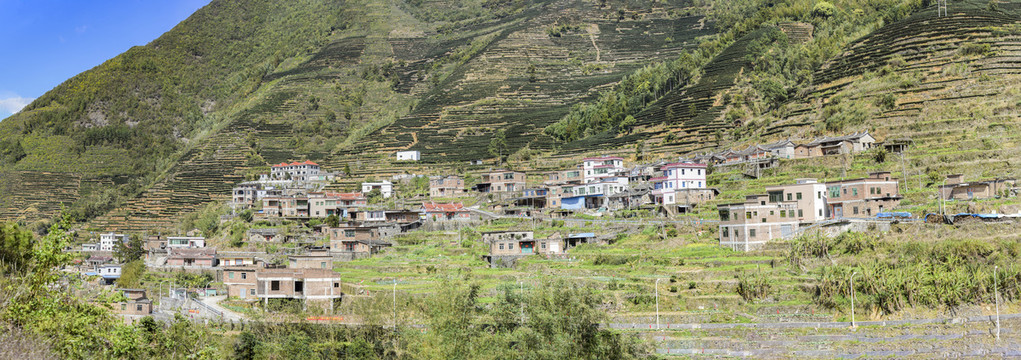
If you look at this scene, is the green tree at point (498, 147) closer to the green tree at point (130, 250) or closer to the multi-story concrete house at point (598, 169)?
the multi-story concrete house at point (598, 169)

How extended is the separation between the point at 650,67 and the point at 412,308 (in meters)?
68.8

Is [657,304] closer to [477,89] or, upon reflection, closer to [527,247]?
[527,247]

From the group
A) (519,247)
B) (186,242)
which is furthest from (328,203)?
(519,247)

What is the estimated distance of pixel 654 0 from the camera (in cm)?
13525

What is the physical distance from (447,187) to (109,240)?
1154 inches

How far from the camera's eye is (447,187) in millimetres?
67000

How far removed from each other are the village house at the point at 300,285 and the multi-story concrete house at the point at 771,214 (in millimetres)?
19055

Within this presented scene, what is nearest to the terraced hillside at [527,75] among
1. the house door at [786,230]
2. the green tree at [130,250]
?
the green tree at [130,250]

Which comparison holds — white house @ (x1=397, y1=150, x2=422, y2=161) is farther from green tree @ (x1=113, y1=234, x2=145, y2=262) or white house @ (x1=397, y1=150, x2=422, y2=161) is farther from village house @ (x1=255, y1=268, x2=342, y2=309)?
village house @ (x1=255, y1=268, x2=342, y2=309)

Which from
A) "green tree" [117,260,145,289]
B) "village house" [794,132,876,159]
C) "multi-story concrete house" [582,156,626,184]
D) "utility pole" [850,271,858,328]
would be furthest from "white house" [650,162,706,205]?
"green tree" [117,260,145,289]

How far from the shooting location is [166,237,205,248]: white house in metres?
65.9

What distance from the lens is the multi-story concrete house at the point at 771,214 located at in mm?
41312

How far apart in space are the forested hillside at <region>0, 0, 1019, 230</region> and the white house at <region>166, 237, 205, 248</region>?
11.8 metres

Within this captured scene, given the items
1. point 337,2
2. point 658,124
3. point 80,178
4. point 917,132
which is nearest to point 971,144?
point 917,132
